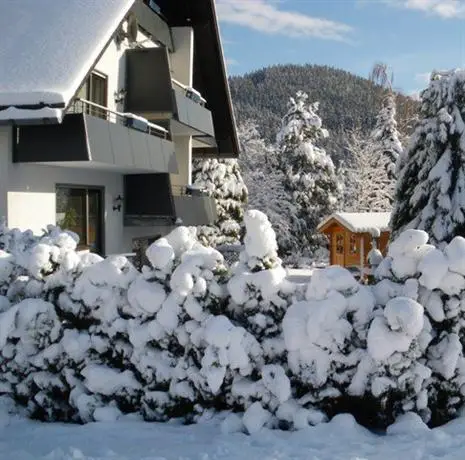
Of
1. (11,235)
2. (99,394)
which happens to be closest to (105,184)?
(11,235)

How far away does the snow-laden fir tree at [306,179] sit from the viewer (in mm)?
37250

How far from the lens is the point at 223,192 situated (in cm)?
2919

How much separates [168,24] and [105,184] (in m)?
7.18

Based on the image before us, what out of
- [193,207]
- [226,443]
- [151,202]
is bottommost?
[226,443]

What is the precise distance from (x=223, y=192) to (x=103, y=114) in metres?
16.0

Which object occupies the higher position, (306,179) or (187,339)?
(306,179)

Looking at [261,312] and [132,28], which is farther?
[132,28]

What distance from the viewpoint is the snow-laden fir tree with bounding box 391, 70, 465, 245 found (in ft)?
45.0

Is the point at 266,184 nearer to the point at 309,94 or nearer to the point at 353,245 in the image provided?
the point at 353,245

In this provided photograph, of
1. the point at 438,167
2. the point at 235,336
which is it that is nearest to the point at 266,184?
the point at 438,167

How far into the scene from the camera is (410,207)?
47.9 ft

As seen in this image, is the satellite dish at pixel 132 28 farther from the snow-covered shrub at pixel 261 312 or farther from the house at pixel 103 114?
the snow-covered shrub at pixel 261 312

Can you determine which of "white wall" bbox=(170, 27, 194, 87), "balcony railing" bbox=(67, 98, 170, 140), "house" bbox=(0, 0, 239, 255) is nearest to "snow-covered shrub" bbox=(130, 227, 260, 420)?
"house" bbox=(0, 0, 239, 255)

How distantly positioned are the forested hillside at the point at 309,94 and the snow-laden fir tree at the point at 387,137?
998 inches
